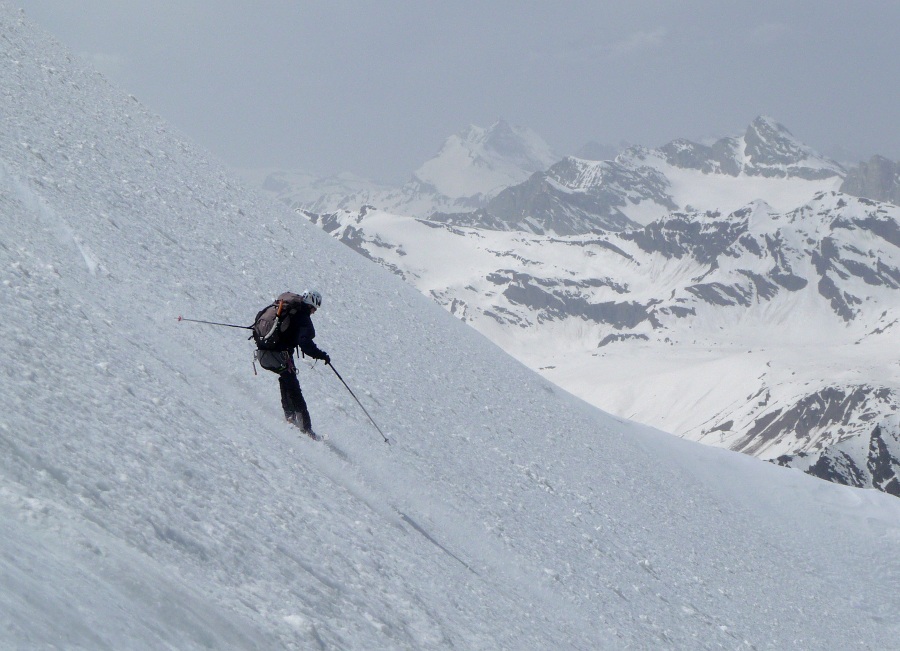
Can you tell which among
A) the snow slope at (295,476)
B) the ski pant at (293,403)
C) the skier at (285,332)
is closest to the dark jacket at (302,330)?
the skier at (285,332)

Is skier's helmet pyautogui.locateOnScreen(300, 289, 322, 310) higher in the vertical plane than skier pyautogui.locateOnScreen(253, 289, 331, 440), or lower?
higher

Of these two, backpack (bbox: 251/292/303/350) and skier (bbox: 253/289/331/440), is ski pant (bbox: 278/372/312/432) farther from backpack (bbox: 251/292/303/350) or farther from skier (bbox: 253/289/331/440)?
backpack (bbox: 251/292/303/350)

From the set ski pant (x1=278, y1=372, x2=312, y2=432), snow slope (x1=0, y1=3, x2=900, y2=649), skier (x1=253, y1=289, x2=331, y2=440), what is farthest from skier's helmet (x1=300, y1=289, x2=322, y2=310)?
snow slope (x1=0, y1=3, x2=900, y2=649)

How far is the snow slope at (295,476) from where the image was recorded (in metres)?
6.61

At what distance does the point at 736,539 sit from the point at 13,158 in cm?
2277

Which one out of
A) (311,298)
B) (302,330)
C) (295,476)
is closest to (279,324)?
(302,330)

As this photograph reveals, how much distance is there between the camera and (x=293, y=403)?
43.4 ft

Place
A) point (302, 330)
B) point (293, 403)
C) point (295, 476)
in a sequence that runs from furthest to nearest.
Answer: point (293, 403) → point (302, 330) → point (295, 476)

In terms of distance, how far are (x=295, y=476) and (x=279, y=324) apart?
2.95 m

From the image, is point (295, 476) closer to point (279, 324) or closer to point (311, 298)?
point (279, 324)

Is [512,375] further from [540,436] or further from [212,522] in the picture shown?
[212,522]

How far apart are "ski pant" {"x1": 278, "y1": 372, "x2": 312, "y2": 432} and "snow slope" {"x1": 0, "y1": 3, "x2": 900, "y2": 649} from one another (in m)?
0.34

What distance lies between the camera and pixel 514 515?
16266mm

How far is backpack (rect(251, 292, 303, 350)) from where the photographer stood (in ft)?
41.8
